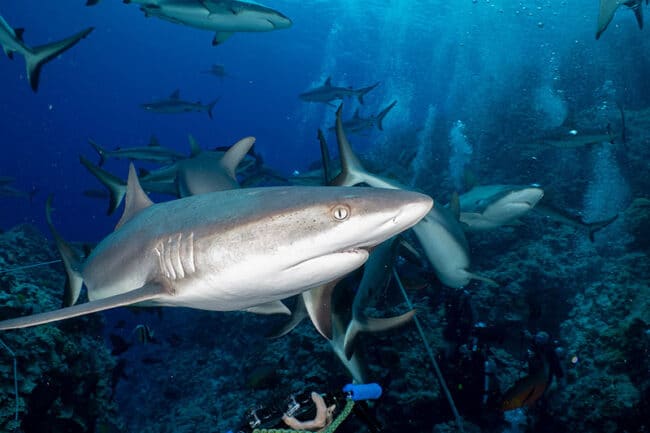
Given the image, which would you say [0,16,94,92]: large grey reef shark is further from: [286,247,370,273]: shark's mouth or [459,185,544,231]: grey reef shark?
[459,185,544,231]: grey reef shark

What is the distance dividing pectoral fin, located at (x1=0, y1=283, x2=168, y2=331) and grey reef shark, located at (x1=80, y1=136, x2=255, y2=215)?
2.18 m

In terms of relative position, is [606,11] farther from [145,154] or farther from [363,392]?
[145,154]

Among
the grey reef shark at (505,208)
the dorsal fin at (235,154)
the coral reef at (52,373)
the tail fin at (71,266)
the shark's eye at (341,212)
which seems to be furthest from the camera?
the grey reef shark at (505,208)

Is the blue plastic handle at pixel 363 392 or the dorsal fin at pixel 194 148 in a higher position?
the blue plastic handle at pixel 363 392

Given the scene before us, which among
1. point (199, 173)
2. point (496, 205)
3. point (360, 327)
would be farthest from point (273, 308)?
point (496, 205)

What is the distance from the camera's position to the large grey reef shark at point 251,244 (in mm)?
1765

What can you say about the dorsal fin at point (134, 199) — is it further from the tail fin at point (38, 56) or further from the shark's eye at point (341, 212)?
the tail fin at point (38, 56)

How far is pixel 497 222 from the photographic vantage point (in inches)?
259

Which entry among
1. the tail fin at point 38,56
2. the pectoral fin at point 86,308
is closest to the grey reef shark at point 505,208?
the pectoral fin at point 86,308

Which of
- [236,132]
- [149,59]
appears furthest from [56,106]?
[236,132]

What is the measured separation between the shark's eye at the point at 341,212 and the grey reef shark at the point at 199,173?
7.97 feet

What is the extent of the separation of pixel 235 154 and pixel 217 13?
10.8 ft

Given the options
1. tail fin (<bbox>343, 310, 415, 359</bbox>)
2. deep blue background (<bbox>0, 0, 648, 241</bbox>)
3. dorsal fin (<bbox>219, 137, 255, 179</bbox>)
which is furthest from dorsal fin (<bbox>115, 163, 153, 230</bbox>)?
deep blue background (<bbox>0, 0, 648, 241</bbox>)

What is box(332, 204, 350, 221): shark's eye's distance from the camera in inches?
68.6
